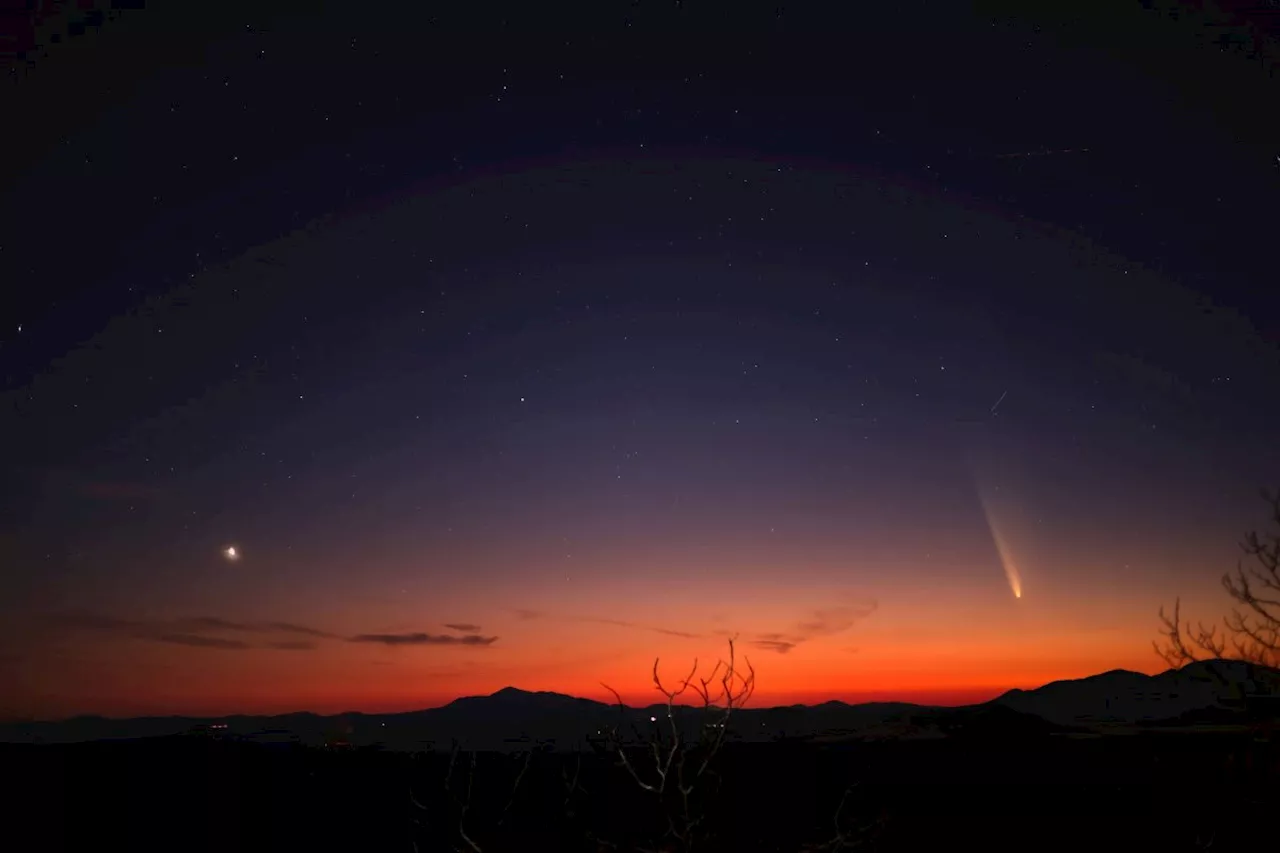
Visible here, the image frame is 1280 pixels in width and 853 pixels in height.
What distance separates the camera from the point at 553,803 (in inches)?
2682

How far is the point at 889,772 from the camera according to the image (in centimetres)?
9138

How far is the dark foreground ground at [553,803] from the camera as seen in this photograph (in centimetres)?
3809

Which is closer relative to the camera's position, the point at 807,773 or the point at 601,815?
the point at 601,815

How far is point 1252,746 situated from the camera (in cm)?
1338

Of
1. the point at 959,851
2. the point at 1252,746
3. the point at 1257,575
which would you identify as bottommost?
the point at 959,851

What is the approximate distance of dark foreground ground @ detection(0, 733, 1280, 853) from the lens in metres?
38.1

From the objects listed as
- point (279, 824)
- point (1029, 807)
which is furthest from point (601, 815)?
point (1029, 807)

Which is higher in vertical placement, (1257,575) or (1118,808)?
(1257,575)

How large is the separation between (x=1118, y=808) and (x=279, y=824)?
171 feet

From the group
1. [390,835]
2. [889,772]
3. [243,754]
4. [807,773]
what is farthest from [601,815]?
[889,772]

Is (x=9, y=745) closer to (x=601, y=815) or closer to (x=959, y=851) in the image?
(x=601, y=815)

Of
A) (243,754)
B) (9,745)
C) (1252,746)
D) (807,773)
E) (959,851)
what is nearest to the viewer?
(1252,746)

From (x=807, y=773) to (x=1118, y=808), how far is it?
34940 millimetres

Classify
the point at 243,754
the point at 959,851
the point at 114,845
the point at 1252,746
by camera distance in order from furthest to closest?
the point at 243,754
the point at 959,851
the point at 114,845
the point at 1252,746
